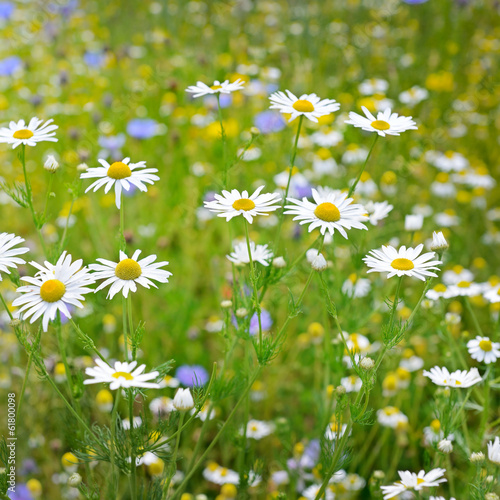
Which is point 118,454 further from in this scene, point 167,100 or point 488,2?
point 488,2

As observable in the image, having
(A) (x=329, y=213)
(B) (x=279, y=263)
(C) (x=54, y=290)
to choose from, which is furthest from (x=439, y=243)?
(C) (x=54, y=290)

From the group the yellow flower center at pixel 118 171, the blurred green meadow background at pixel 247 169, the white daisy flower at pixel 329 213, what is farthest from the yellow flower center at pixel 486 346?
the yellow flower center at pixel 118 171

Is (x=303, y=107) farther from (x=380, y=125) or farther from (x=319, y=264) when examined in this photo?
(x=319, y=264)

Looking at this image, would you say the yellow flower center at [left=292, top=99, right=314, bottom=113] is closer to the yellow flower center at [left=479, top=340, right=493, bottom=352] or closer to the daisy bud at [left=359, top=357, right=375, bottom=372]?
the daisy bud at [left=359, top=357, right=375, bottom=372]

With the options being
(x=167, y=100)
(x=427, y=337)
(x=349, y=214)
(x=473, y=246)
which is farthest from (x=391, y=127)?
(x=167, y=100)

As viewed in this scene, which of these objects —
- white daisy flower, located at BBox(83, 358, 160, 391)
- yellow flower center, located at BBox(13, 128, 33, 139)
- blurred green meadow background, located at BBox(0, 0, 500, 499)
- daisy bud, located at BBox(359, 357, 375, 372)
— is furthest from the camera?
blurred green meadow background, located at BBox(0, 0, 500, 499)

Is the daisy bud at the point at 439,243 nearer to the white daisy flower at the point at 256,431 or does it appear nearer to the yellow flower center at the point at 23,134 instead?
the white daisy flower at the point at 256,431

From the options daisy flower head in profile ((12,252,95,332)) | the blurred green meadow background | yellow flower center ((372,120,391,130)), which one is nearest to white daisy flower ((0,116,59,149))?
the blurred green meadow background
